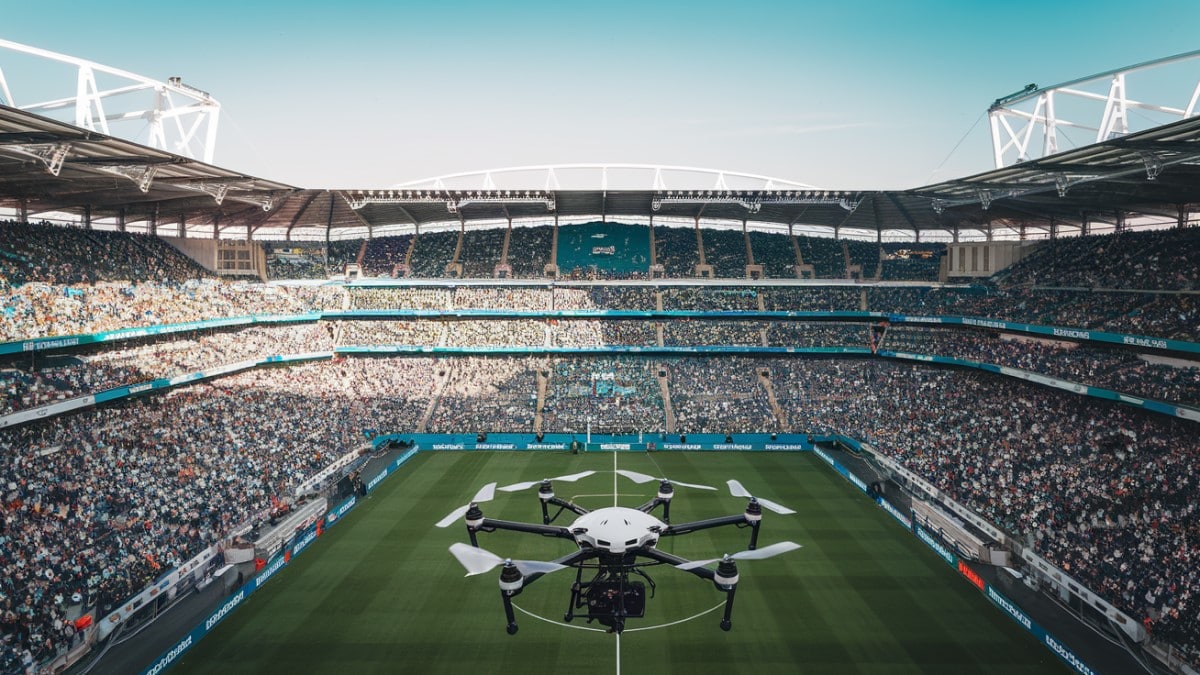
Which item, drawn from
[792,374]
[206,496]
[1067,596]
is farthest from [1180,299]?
[206,496]

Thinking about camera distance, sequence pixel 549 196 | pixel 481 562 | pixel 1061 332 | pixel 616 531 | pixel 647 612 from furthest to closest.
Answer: pixel 549 196 < pixel 1061 332 < pixel 647 612 < pixel 616 531 < pixel 481 562

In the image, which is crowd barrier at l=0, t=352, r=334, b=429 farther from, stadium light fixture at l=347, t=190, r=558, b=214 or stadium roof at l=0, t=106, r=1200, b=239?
stadium light fixture at l=347, t=190, r=558, b=214

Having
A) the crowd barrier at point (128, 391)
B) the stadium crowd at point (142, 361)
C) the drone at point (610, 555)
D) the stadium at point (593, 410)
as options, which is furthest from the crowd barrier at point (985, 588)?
the stadium crowd at point (142, 361)

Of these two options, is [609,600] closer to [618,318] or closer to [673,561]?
[673,561]

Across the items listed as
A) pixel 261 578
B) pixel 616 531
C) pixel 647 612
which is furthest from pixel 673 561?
pixel 261 578

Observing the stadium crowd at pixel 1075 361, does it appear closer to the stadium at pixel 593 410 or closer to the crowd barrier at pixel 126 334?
the stadium at pixel 593 410

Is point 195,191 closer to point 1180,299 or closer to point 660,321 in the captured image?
point 660,321
